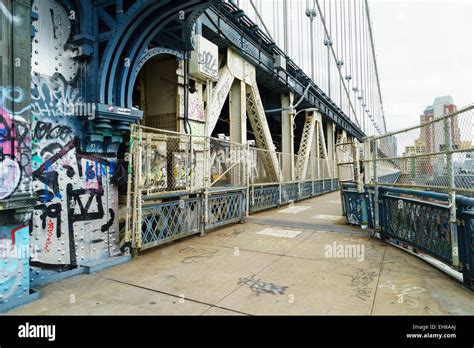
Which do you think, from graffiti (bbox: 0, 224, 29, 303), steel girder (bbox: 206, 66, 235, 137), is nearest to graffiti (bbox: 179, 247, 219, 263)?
graffiti (bbox: 0, 224, 29, 303)

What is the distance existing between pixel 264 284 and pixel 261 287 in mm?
118

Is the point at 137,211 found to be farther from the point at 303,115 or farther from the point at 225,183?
the point at 303,115

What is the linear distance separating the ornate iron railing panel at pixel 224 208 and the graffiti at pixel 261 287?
3.20m

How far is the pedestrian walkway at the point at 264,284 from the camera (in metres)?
3.25

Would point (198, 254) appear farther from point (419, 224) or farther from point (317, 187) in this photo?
point (317, 187)

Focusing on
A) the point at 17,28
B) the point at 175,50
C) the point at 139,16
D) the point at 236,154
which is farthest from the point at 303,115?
the point at 17,28

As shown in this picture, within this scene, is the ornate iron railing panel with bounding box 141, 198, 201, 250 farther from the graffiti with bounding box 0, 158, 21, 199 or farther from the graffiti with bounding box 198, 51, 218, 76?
the graffiti with bounding box 198, 51, 218, 76

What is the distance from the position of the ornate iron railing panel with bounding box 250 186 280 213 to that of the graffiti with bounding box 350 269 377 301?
232 inches

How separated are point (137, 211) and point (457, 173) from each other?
495cm

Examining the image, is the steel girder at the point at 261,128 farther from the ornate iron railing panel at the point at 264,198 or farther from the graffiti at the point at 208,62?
the graffiti at the point at 208,62

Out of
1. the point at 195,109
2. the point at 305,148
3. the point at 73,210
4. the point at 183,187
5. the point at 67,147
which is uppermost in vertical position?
the point at 195,109

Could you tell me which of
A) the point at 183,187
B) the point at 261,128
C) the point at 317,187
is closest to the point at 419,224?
the point at 183,187

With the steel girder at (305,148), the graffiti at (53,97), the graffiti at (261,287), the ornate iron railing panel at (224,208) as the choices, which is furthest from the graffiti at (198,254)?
the steel girder at (305,148)

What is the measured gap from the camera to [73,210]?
180 inches
